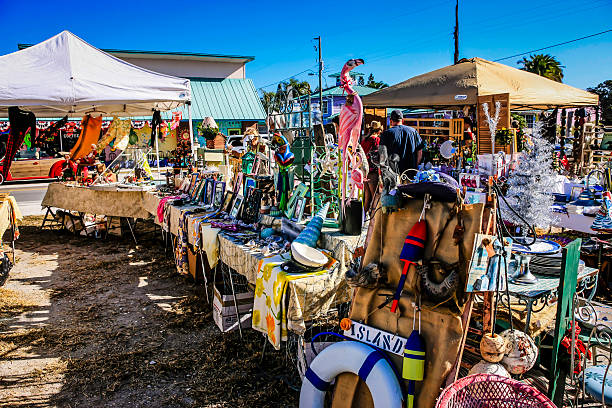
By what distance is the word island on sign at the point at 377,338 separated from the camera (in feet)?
7.70

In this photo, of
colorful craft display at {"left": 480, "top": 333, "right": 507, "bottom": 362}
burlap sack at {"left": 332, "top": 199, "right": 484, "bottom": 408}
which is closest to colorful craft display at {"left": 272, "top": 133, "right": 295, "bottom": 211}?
burlap sack at {"left": 332, "top": 199, "right": 484, "bottom": 408}

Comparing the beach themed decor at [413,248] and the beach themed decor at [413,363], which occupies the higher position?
the beach themed decor at [413,248]

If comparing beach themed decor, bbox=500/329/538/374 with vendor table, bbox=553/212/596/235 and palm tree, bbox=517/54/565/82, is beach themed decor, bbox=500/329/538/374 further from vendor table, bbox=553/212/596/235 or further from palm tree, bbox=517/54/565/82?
palm tree, bbox=517/54/565/82

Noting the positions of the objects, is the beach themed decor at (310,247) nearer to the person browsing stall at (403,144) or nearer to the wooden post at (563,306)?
the wooden post at (563,306)

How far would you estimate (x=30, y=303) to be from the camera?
5156 mm

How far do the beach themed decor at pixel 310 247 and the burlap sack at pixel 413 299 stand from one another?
2.05 feet

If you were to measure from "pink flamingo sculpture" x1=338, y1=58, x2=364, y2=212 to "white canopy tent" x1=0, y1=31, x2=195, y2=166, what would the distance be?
5114 millimetres

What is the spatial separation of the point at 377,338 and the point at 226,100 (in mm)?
23964

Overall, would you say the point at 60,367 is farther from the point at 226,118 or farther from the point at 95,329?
the point at 226,118

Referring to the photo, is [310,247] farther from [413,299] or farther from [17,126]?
[17,126]

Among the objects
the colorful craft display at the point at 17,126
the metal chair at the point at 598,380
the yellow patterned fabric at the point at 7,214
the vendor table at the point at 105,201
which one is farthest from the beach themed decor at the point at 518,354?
the colorful craft display at the point at 17,126

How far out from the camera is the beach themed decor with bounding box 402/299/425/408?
2.16 m

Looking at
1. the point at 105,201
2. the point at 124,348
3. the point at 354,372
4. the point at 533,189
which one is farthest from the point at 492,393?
the point at 105,201

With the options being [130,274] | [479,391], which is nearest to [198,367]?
[479,391]
